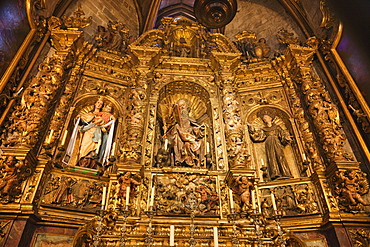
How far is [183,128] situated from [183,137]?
39 centimetres

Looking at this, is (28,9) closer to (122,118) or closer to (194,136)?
(122,118)

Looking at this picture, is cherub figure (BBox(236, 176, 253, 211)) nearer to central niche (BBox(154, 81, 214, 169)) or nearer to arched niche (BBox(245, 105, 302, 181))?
arched niche (BBox(245, 105, 302, 181))

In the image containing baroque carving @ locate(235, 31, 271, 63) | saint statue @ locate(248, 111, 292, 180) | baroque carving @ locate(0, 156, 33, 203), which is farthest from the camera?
baroque carving @ locate(235, 31, 271, 63)

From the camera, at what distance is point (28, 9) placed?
6.70 meters

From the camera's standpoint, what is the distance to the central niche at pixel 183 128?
6680mm

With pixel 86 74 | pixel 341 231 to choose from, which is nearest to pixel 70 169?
pixel 86 74

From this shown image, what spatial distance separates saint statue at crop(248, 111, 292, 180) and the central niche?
1.53 meters

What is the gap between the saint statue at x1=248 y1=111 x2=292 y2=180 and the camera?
6.58m

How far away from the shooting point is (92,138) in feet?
22.3

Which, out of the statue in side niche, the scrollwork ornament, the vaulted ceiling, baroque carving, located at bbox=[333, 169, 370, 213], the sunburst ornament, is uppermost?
the vaulted ceiling

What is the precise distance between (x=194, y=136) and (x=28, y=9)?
18.6 ft

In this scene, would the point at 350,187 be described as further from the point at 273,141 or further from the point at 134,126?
Answer: the point at 134,126

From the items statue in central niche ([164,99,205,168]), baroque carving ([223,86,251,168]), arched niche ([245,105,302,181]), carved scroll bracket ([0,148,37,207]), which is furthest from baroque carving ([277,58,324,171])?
carved scroll bracket ([0,148,37,207])

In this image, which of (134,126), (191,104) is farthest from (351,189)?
(191,104)
